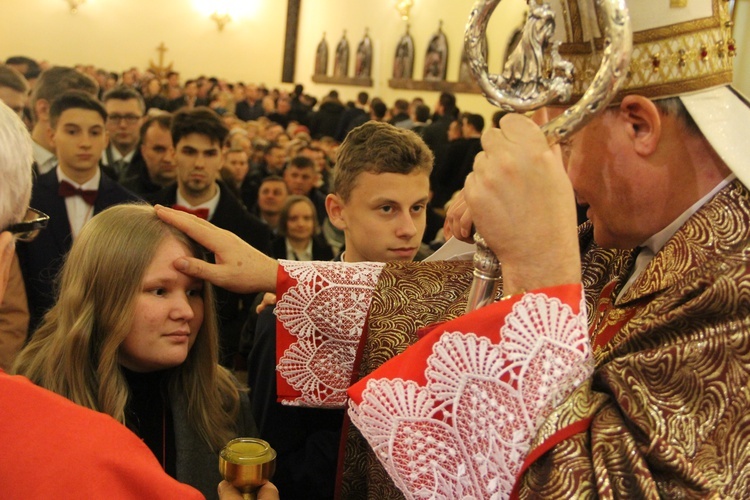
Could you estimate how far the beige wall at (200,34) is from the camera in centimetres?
1730

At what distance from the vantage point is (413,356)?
1.26 m

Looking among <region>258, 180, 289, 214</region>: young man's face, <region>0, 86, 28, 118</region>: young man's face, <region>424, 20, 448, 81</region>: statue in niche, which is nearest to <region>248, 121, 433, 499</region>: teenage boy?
<region>258, 180, 289, 214</region>: young man's face

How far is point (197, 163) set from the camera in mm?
3939

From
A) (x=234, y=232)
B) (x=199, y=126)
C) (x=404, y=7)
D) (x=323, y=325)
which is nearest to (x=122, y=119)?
(x=199, y=126)

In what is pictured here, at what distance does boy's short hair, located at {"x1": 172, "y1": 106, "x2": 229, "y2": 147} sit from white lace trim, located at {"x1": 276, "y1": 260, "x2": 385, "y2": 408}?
102 inches

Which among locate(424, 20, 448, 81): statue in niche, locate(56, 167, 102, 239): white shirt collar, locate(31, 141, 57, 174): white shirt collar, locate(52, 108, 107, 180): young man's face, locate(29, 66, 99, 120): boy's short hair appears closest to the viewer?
locate(56, 167, 102, 239): white shirt collar

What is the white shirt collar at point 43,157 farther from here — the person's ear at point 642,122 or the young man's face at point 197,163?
the person's ear at point 642,122

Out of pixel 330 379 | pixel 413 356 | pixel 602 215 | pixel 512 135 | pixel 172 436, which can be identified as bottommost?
pixel 172 436

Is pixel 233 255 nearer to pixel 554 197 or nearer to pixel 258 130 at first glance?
pixel 554 197

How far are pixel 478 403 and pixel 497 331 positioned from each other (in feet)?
0.37

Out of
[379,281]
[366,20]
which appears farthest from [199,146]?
[366,20]

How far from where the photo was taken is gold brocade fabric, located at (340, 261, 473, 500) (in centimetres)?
159

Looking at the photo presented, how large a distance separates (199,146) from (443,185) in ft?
13.4

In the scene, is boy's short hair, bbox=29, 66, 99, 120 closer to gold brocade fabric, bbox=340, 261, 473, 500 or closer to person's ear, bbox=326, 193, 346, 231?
person's ear, bbox=326, 193, 346, 231
